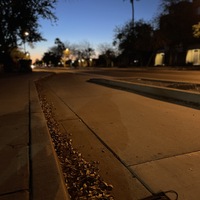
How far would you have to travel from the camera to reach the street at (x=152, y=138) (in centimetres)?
365

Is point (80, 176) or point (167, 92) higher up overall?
point (167, 92)

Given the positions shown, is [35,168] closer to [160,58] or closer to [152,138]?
[152,138]

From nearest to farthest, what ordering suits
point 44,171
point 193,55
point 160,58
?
point 44,171 → point 193,55 → point 160,58

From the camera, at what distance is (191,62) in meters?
45.3

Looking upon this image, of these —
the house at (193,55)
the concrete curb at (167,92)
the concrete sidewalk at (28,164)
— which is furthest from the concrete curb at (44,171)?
the house at (193,55)

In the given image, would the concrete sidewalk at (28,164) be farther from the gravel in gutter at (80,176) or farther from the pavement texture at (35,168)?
the gravel in gutter at (80,176)

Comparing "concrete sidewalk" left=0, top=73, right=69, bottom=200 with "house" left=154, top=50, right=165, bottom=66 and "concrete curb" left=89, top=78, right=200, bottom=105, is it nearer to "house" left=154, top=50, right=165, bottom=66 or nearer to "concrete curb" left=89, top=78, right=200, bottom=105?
"concrete curb" left=89, top=78, right=200, bottom=105

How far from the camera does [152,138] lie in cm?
538

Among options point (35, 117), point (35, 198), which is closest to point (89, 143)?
point (35, 117)

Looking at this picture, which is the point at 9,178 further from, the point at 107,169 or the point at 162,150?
the point at 162,150

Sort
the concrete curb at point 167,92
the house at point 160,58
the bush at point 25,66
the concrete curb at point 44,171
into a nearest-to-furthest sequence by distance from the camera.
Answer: the concrete curb at point 44,171
the concrete curb at point 167,92
the bush at point 25,66
the house at point 160,58

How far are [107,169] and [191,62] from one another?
4447 centimetres

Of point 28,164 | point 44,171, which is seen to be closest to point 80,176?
point 44,171

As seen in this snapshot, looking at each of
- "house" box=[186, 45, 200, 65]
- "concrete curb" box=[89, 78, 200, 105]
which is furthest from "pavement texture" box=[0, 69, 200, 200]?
"house" box=[186, 45, 200, 65]
